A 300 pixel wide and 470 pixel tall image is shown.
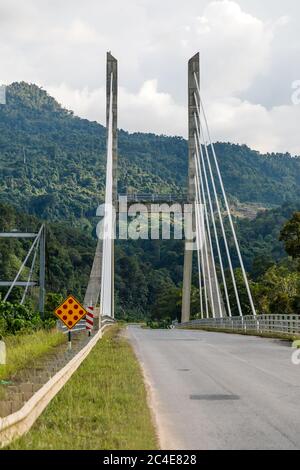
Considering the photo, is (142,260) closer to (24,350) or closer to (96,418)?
(24,350)

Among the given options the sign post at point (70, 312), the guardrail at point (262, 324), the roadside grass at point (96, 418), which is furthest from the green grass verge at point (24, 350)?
the guardrail at point (262, 324)

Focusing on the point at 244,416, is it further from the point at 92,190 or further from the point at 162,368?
the point at 92,190

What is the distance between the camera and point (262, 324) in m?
41.7

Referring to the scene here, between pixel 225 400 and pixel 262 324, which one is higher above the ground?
pixel 262 324

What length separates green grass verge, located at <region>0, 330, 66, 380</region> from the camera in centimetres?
1738

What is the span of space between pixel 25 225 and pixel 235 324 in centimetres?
7593

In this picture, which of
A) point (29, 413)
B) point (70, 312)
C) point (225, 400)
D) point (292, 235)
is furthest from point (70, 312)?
point (292, 235)

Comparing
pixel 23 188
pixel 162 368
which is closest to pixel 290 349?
pixel 162 368

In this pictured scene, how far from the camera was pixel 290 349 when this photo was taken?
27922mm

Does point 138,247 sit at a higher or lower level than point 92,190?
lower

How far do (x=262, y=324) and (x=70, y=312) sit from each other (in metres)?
19.7

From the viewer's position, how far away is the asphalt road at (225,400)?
9883 mm

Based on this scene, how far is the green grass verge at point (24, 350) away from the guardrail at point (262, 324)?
10.2 m

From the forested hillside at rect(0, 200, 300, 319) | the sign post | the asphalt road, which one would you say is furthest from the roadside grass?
the forested hillside at rect(0, 200, 300, 319)
